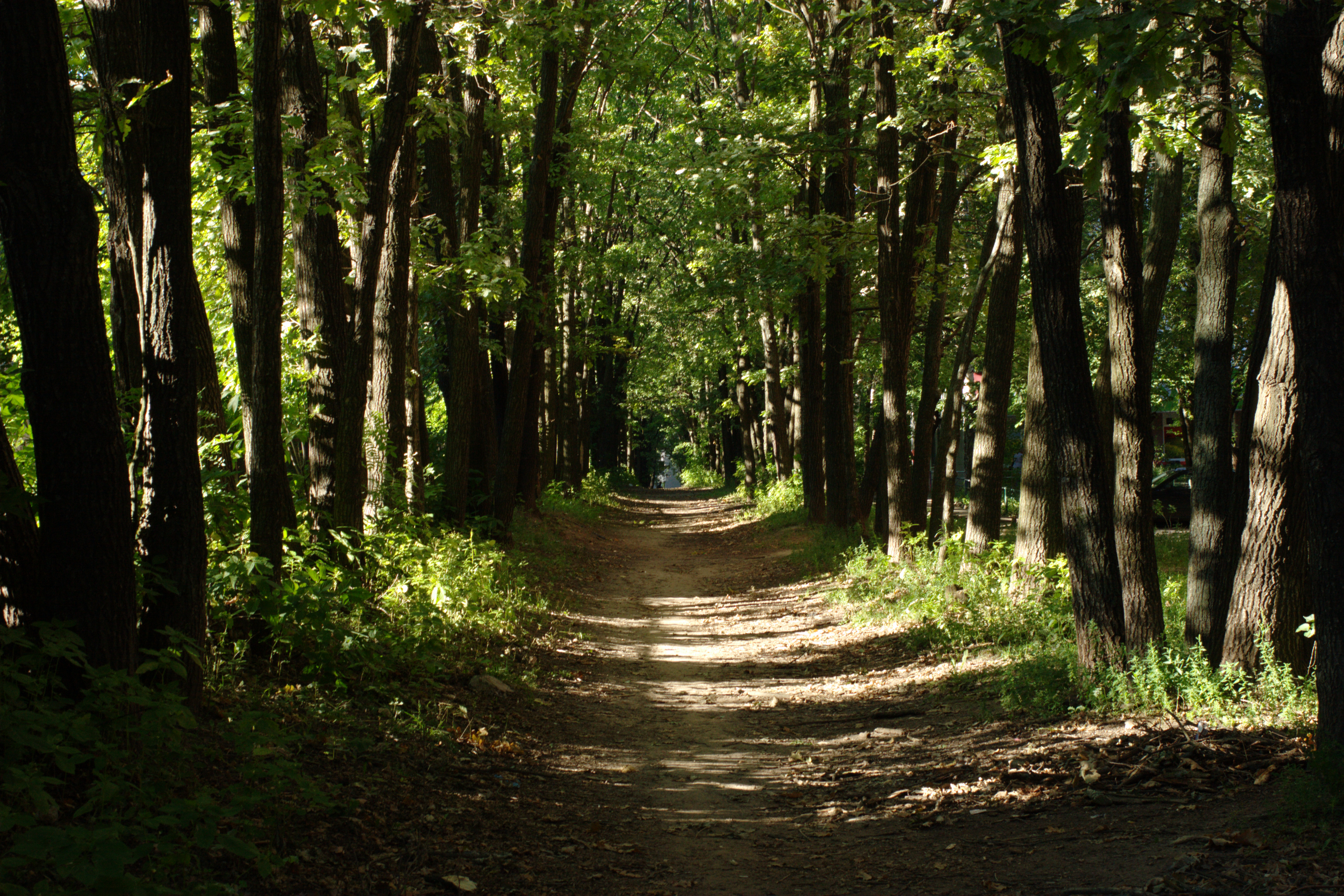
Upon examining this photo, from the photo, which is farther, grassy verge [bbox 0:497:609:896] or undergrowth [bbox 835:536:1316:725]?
→ undergrowth [bbox 835:536:1316:725]

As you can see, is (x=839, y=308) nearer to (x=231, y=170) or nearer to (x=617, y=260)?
(x=617, y=260)

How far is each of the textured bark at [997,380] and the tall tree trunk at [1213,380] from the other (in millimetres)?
3644

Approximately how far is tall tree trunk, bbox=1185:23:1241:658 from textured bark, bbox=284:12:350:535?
7272 millimetres

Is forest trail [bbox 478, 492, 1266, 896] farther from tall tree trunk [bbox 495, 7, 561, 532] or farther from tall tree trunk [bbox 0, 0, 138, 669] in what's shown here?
tall tree trunk [bbox 495, 7, 561, 532]

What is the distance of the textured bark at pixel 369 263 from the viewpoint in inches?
339

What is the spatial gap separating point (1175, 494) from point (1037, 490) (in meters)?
15.5

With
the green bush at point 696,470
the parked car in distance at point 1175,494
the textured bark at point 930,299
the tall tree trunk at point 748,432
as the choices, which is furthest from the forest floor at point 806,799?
the green bush at point 696,470

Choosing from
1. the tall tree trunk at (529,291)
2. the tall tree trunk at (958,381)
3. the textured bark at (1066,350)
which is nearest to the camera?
the textured bark at (1066,350)

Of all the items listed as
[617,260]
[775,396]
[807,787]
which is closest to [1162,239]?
[807,787]

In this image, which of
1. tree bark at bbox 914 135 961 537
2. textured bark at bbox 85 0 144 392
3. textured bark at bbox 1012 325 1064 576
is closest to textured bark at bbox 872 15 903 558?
tree bark at bbox 914 135 961 537

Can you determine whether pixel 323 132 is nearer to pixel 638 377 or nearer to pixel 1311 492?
pixel 1311 492

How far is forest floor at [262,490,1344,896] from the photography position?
4039 millimetres

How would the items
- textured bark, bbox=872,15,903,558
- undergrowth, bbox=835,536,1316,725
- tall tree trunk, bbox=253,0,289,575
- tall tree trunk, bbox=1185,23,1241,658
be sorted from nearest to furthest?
undergrowth, bbox=835,536,1316,725 → tall tree trunk, bbox=253,0,289,575 → tall tree trunk, bbox=1185,23,1241,658 → textured bark, bbox=872,15,903,558

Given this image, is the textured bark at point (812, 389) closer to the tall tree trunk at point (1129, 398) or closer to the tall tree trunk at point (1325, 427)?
the tall tree trunk at point (1129, 398)
